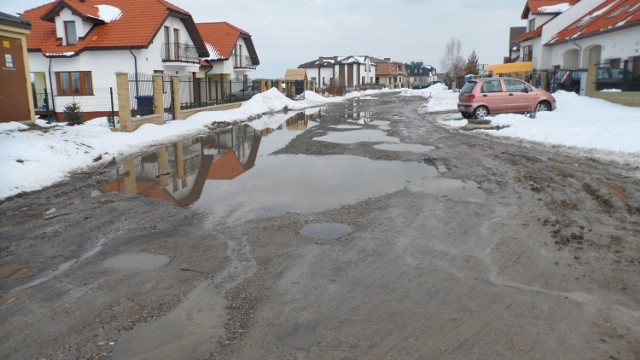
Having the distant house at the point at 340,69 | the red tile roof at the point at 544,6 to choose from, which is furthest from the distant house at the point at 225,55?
the distant house at the point at 340,69

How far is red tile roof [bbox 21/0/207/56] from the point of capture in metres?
29.0

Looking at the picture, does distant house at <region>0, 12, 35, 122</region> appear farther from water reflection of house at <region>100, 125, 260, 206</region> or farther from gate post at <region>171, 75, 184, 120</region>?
gate post at <region>171, 75, 184, 120</region>

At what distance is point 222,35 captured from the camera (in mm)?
45906

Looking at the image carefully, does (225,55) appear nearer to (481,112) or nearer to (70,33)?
(70,33)

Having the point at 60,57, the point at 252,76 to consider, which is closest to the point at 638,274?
the point at 60,57

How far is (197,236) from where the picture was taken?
6.54 m

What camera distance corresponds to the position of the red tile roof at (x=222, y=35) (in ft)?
145

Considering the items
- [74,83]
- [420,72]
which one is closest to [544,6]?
[74,83]

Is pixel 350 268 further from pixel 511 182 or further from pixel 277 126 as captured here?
pixel 277 126

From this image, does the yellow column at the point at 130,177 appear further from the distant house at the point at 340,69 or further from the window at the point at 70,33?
the distant house at the point at 340,69

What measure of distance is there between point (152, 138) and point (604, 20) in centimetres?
2648

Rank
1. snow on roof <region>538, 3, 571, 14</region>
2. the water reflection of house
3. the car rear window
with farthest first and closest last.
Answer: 1. snow on roof <region>538, 3, 571, 14</region>
2. the car rear window
3. the water reflection of house

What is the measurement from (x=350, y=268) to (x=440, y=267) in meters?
1.00

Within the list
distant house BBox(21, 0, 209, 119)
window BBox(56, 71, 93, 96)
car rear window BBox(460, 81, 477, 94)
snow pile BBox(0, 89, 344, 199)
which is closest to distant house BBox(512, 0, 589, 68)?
car rear window BBox(460, 81, 477, 94)
